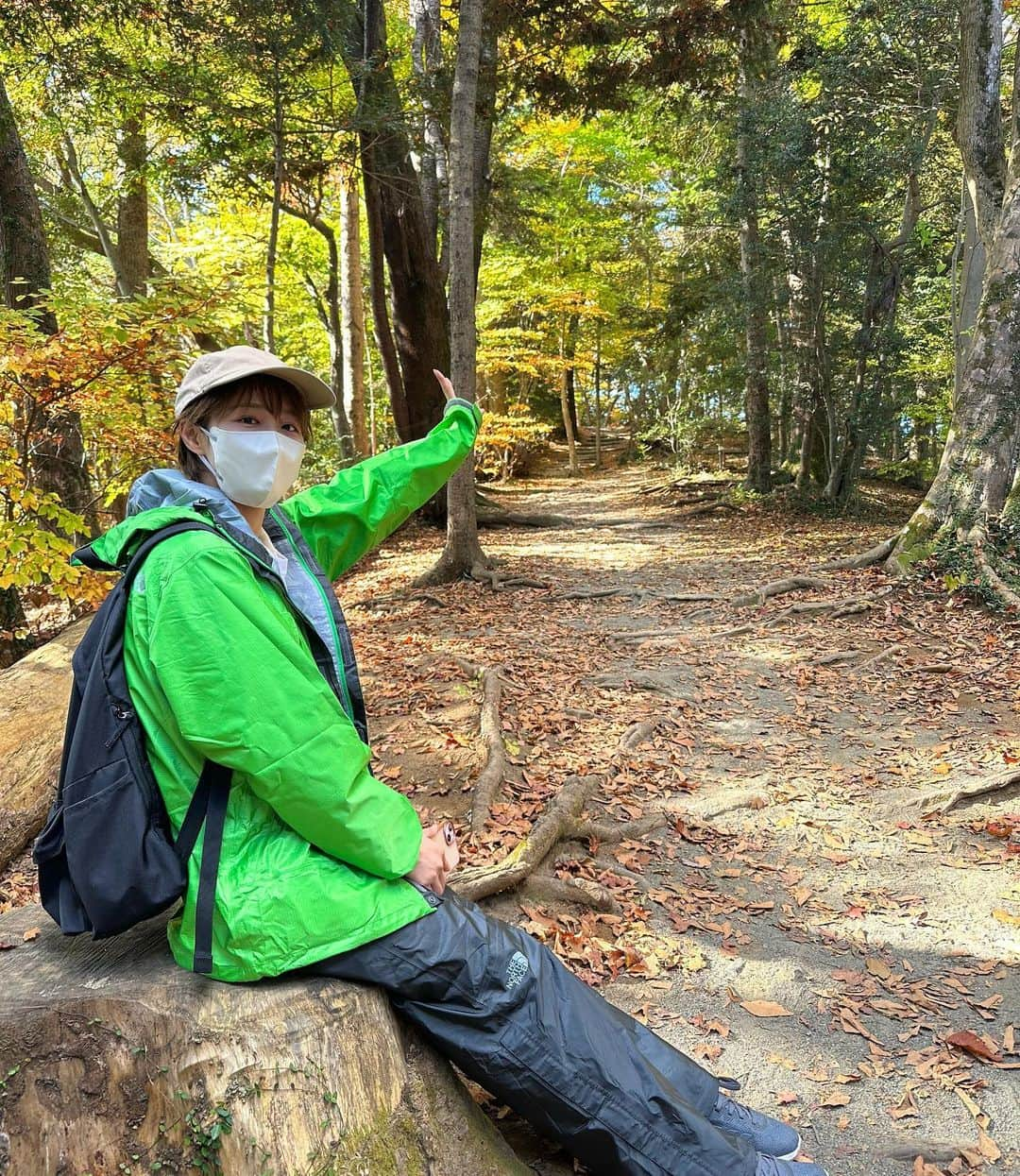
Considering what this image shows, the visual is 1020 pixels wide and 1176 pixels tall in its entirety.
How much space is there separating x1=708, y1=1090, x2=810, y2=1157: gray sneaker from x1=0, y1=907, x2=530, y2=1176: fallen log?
2.85 ft

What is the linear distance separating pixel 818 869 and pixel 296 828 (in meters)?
3.31

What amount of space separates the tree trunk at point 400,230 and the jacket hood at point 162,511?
29.0 feet

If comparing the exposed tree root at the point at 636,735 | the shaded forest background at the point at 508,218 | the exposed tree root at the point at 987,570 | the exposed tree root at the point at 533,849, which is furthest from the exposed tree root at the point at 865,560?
the exposed tree root at the point at 533,849

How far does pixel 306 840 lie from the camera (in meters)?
1.77

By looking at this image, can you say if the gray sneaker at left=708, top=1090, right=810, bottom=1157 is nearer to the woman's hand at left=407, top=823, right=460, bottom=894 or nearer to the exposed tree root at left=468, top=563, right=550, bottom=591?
the woman's hand at left=407, top=823, right=460, bottom=894

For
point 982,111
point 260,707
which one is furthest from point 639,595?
point 260,707

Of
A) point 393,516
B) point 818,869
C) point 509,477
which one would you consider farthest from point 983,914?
point 509,477

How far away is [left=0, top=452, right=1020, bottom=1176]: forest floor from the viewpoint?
2.83 m

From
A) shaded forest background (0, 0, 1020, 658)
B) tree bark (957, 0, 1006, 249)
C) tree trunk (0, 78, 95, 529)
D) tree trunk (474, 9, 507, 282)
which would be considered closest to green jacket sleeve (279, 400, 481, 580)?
shaded forest background (0, 0, 1020, 658)

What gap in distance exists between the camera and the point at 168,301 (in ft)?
18.1

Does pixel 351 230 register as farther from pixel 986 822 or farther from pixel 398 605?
pixel 986 822

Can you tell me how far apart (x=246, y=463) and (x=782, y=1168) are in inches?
94.1

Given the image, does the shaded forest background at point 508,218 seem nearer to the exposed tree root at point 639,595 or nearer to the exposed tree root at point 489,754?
the exposed tree root at point 639,595

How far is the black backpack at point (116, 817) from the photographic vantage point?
1.62 meters
